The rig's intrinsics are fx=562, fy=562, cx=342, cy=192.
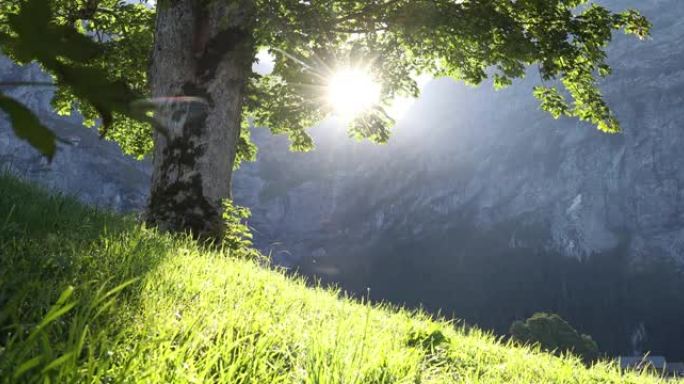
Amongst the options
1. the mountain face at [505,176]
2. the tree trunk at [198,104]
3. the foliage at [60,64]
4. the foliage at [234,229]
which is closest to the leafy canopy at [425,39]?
the tree trunk at [198,104]

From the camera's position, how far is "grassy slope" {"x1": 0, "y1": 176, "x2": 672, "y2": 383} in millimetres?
2094

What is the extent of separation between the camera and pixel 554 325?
1946 inches

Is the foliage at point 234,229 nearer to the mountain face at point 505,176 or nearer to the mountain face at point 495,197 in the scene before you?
the mountain face at point 495,197

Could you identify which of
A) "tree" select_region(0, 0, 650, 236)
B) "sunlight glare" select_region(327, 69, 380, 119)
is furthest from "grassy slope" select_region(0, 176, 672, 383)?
"sunlight glare" select_region(327, 69, 380, 119)

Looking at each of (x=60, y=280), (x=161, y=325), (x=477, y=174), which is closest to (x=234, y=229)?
(x=60, y=280)

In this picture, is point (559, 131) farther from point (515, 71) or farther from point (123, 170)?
point (515, 71)

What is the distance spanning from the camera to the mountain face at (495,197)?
12288 centimetres

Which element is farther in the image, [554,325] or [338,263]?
[338,263]

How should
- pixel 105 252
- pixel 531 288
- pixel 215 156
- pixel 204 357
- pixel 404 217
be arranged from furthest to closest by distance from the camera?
pixel 404 217 < pixel 531 288 < pixel 215 156 < pixel 105 252 < pixel 204 357

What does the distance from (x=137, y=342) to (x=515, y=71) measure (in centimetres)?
1009

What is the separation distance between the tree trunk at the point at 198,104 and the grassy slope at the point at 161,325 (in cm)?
415

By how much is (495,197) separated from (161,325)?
15326 cm

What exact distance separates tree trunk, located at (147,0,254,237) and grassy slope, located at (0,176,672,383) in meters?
4.15

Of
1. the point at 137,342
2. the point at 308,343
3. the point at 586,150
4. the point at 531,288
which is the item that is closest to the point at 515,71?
the point at 308,343
